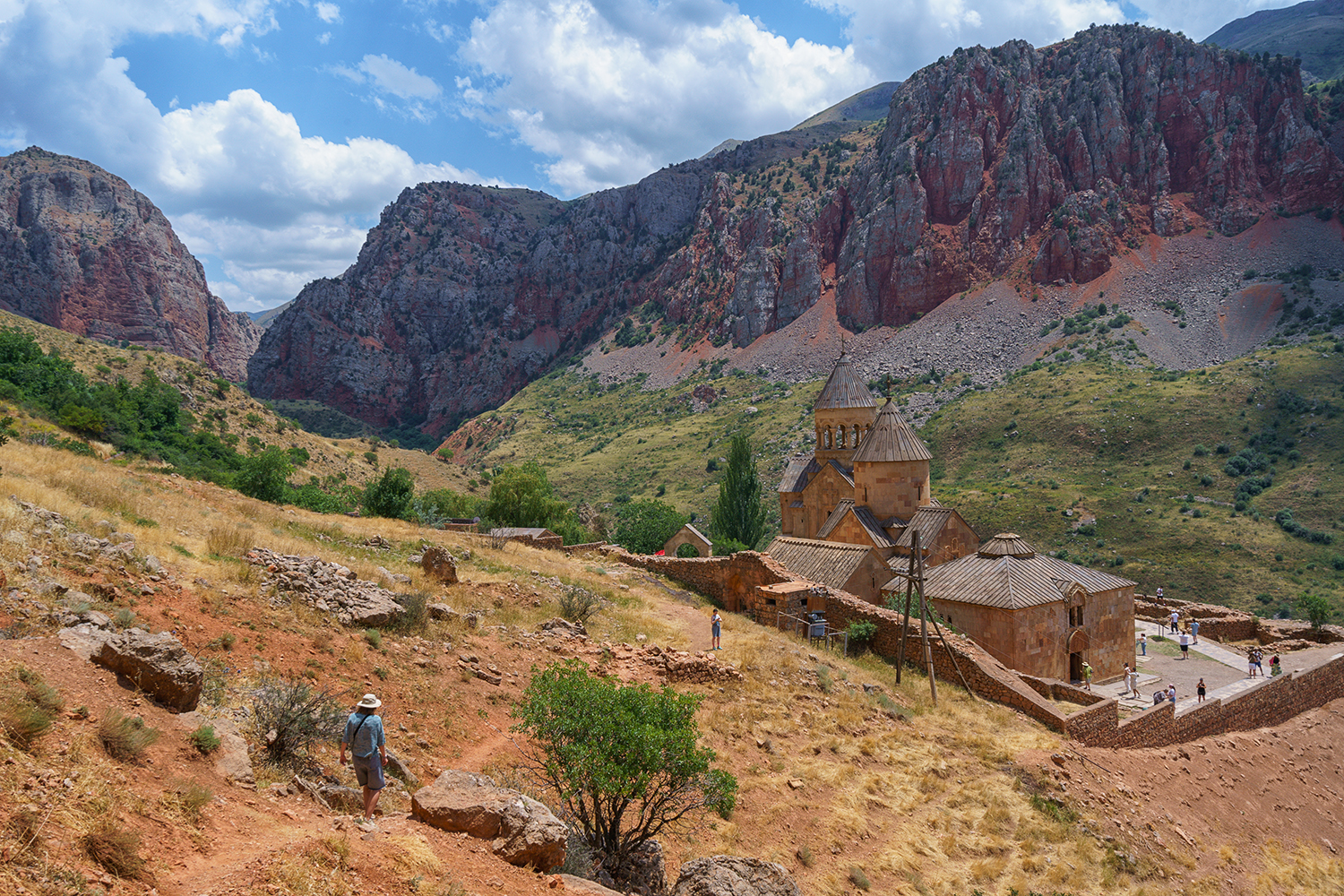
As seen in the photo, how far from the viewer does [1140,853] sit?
43.7ft

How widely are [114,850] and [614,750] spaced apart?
4.40 meters

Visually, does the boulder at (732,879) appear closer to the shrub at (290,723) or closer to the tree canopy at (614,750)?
the tree canopy at (614,750)

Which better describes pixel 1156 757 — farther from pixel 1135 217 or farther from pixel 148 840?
pixel 1135 217

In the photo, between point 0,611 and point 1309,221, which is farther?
point 1309,221

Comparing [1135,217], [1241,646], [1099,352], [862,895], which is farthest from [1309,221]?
[862,895]

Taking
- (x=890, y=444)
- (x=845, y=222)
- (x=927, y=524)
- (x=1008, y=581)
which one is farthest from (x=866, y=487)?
(x=845, y=222)

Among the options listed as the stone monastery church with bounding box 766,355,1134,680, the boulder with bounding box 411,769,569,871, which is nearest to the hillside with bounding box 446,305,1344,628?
the stone monastery church with bounding box 766,355,1134,680

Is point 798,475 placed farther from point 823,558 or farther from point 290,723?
point 290,723

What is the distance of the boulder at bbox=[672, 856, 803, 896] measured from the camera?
757 centimetres

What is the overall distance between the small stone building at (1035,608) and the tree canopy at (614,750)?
16563 mm

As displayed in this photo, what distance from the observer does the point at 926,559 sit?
27.0 metres

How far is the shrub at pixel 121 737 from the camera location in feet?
19.4

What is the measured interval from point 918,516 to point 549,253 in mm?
138570

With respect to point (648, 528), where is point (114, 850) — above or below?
above
